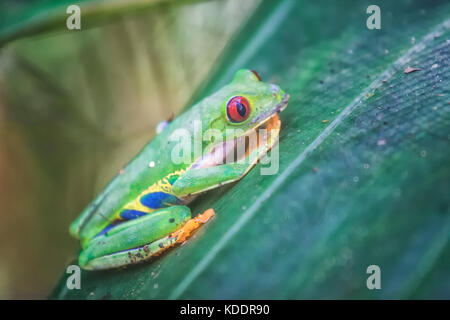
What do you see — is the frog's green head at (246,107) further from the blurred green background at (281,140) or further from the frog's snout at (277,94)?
the blurred green background at (281,140)

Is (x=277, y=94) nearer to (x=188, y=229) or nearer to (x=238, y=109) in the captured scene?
(x=238, y=109)

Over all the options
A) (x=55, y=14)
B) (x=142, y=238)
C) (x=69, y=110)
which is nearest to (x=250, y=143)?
(x=142, y=238)

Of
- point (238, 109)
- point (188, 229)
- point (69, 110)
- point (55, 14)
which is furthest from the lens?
point (69, 110)

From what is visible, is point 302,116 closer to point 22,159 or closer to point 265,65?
point 265,65

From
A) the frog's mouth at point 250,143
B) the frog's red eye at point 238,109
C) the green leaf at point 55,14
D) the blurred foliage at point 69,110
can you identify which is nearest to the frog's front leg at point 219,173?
the frog's mouth at point 250,143

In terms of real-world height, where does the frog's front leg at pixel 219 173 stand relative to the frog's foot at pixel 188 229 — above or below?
above

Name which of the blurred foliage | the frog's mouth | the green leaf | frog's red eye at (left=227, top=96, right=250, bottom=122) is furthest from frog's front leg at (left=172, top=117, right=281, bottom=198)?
the blurred foliage

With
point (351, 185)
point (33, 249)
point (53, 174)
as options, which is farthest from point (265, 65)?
point (33, 249)
